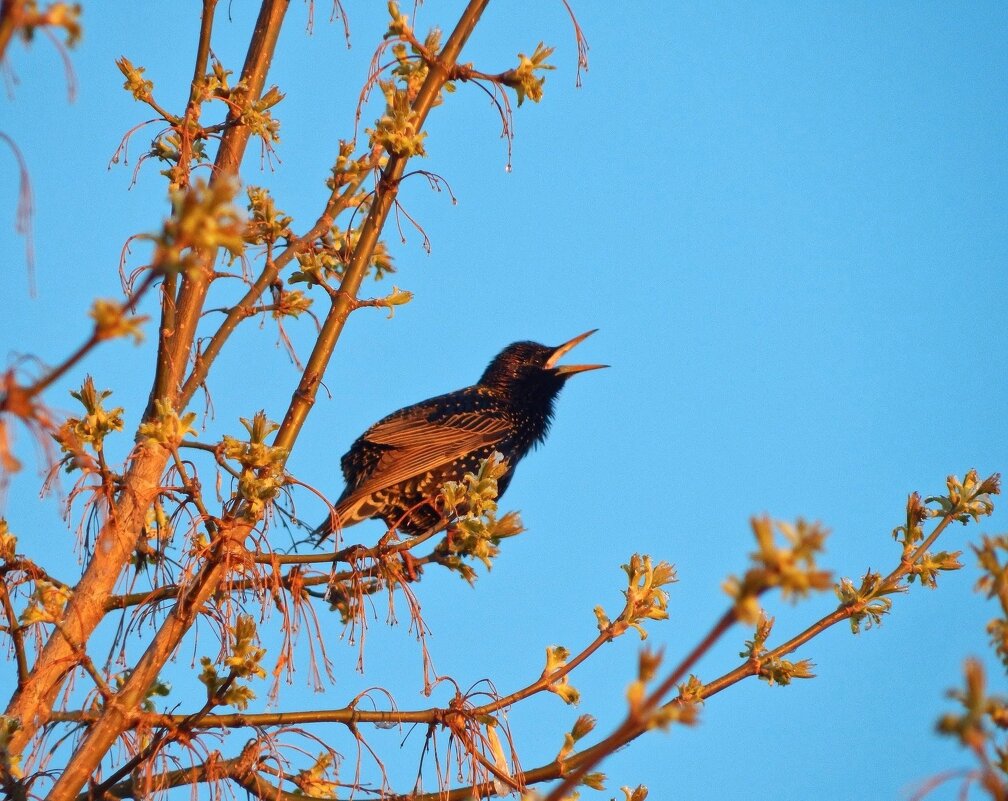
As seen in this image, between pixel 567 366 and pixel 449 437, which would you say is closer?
pixel 449 437

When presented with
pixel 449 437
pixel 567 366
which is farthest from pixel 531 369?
pixel 449 437

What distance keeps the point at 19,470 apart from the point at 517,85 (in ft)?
8.35

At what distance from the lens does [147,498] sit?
388 cm

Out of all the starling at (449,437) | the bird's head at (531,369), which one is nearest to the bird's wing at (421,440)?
the starling at (449,437)

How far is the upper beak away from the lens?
25.7 feet

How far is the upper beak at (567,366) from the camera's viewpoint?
783cm

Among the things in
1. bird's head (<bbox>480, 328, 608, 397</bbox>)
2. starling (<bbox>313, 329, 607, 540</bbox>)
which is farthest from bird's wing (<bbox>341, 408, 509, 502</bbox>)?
bird's head (<bbox>480, 328, 608, 397</bbox>)

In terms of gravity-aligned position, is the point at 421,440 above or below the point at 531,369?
below

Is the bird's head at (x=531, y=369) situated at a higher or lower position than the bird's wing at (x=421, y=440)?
higher

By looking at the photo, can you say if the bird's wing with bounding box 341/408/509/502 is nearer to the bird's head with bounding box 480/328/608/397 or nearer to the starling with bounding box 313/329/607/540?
the starling with bounding box 313/329/607/540

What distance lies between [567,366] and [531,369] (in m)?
0.23

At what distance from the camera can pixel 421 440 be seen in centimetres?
668

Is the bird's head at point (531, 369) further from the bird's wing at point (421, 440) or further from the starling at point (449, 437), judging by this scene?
the bird's wing at point (421, 440)

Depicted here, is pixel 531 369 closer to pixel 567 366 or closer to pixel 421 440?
pixel 567 366
